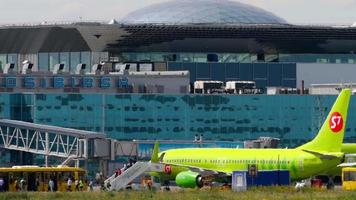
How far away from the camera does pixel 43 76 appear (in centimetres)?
19588

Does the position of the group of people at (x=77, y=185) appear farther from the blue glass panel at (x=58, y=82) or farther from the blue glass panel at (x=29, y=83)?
the blue glass panel at (x=58, y=82)

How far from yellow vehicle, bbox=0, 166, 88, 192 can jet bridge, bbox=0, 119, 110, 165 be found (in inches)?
800

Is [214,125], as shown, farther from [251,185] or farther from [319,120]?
[251,185]

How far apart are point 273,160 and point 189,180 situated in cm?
875

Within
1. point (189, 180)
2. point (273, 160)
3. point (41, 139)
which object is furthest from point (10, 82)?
point (189, 180)

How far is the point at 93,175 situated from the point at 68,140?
11.0 meters

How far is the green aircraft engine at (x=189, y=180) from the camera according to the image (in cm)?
13450

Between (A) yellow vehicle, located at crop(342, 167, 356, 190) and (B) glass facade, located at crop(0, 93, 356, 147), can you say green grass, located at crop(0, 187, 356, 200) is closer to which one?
(A) yellow vehicle, located at crop(342, 167, 356, 190)

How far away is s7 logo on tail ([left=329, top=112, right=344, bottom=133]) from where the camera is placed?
458 ft

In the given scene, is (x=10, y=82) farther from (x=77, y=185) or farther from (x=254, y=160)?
(x=77, y=185)

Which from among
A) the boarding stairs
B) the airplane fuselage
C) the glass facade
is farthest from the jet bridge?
the boarding stairs

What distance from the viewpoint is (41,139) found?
163m

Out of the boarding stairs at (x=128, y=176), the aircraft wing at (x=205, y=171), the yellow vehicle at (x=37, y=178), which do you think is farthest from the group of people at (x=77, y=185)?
the aircraft wing at (x=205, y=171)

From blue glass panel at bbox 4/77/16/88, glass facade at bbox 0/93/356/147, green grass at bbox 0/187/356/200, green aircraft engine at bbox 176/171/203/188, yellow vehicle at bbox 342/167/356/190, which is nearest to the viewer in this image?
green grass at bbox 0/187/356/200
